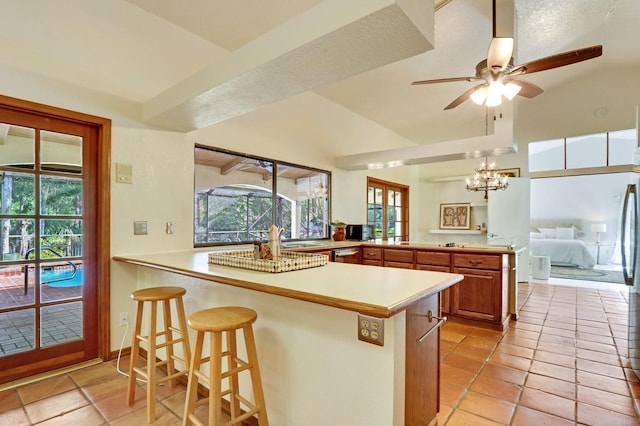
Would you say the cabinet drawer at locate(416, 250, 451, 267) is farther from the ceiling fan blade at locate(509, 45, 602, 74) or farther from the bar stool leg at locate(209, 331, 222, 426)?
the bar stool leg at locate(209, 331, 222, 426)

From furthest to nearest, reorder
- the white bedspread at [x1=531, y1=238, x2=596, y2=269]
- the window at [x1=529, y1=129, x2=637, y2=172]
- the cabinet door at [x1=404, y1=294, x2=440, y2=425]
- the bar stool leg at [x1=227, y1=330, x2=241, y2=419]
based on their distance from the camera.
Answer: the white bedspread at [x1=531, y1=238, x2=596, y2=269], the window at [x1=529, y1=129, x2=637, y2=172], the bar stool leg at [x1=227, y1=330, x2=241, y2=419], the cabinet door at [x1=404, y1=294, x2=440, y2=425]

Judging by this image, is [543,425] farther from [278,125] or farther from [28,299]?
[278,125]

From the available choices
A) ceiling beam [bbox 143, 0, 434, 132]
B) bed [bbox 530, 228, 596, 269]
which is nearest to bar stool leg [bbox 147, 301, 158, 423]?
ceiling beam [bbox 143, 0, 434, 132]

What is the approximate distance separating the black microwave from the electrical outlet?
3.74 m

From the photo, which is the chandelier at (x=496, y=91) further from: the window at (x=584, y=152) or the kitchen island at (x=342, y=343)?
the window at (x=584, y=152)

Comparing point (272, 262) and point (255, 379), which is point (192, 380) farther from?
point (272, 262)

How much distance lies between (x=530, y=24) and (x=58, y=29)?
4227 mm

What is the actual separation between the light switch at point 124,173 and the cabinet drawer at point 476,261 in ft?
11.2

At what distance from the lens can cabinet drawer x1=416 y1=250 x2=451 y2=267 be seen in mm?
3601

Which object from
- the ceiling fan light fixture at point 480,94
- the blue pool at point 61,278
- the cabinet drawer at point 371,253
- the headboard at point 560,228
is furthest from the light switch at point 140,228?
the headboard at point 560,228

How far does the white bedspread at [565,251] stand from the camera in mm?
7172

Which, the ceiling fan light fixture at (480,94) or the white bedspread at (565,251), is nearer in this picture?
the ceiling fan light fixture at (480,94)

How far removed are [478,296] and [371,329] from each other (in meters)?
2.76

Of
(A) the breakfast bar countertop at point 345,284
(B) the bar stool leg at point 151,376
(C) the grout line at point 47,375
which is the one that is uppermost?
(A) the breakfast bar countertop at point 345,284
